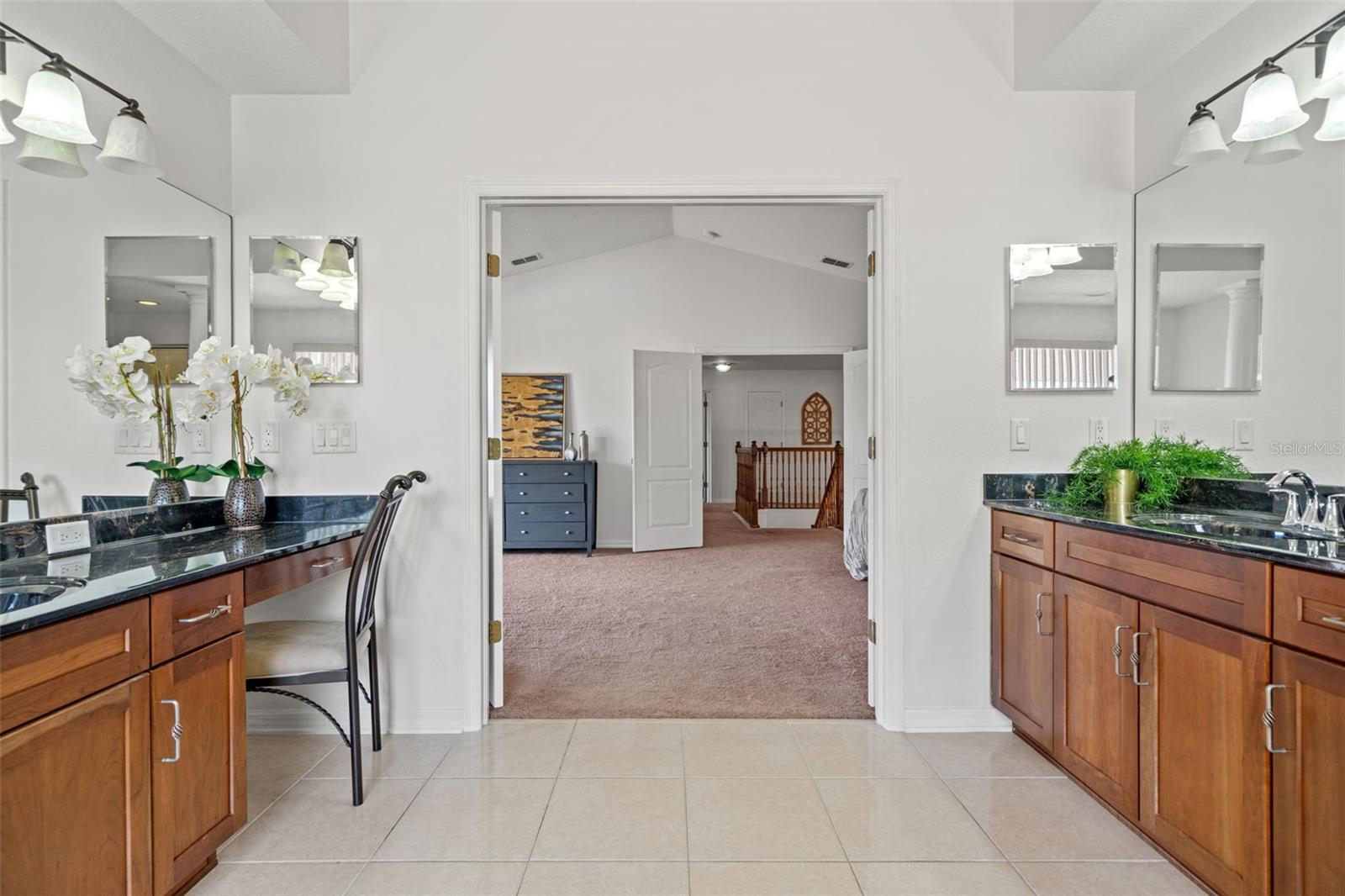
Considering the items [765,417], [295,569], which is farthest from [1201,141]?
[765,417]

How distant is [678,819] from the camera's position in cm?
202

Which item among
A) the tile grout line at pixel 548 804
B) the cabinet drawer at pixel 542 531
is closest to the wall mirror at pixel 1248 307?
the tile grout line at pixel 548 804

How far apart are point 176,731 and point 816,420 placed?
11.2 meters

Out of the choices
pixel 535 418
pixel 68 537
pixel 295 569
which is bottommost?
pixel 295 569

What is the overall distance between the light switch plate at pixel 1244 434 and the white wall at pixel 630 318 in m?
5.14

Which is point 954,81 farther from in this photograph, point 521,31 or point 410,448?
point 410,448

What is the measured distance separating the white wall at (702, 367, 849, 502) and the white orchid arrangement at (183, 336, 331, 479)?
32.2 feet

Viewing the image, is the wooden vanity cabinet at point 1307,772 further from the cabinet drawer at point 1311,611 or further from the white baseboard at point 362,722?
the white baseboard at point 362,722

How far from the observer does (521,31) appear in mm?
2607

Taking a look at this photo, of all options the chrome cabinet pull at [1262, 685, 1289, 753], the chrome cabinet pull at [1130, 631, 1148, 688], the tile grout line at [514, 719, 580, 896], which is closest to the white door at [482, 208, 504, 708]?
the tile grout line at [514, 719, 580, 896]

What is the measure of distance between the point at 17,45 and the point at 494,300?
4.80ft

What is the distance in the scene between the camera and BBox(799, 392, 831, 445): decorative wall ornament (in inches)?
473

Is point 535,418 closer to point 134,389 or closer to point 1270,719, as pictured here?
point 134,389

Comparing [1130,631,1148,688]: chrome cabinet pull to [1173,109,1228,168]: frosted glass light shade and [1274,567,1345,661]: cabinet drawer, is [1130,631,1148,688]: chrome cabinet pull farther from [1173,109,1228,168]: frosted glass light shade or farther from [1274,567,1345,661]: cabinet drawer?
[1173,109,1228,168]: frosted glass light shade
